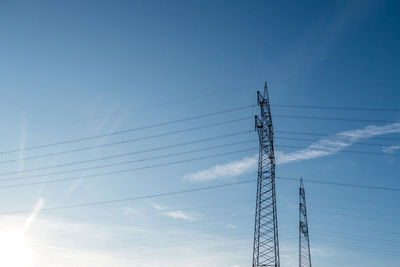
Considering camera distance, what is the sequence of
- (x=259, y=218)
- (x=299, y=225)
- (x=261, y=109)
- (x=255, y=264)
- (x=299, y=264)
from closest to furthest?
(x=255, y=264) → (x=259, y=218) → (x=261, y=109) → (x=299, y=264) → (x=299, y=225)

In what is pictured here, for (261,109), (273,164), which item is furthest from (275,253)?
(261,109)

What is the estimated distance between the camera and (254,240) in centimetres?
3103

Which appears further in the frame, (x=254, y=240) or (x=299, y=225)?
(x=299, y=225)

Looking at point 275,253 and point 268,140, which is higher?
point 268,140

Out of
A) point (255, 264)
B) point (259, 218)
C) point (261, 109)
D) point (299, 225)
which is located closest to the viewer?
point (255, 264)

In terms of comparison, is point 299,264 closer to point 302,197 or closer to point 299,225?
point 299,225

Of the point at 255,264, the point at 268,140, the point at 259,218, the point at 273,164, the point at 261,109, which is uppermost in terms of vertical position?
the point at 261,109

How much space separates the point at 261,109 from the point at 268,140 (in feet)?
11.3

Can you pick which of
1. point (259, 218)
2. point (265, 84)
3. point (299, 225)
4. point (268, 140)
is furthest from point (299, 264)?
point (265, 84)

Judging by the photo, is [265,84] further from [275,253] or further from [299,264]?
[299,264]

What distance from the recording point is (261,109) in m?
34.3

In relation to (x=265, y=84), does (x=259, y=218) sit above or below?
below

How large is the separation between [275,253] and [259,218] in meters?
3.66

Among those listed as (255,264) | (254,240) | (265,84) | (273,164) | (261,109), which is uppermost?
(265,84)
